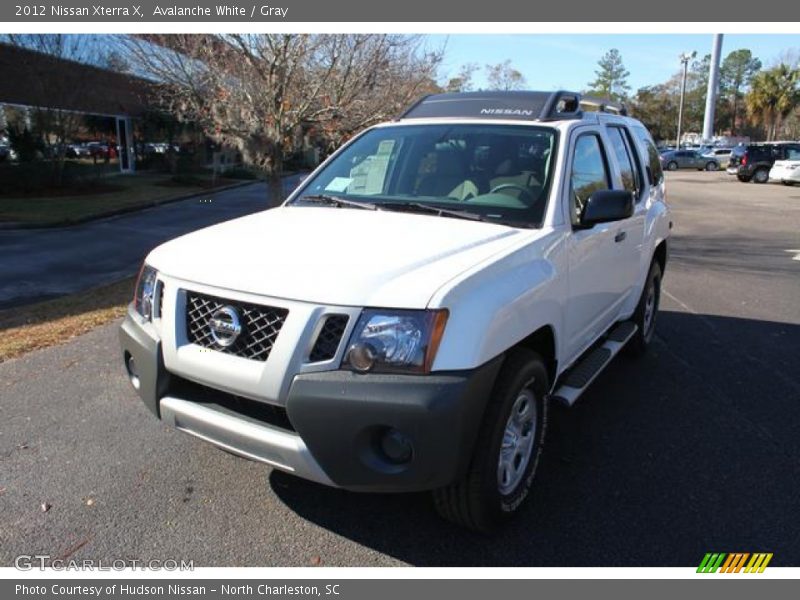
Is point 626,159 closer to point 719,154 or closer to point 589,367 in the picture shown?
point 589,367

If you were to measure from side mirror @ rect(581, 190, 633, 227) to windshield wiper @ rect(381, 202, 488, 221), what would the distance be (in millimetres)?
559

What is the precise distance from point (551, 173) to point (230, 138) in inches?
300

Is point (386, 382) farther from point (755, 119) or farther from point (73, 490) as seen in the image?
point (755, 119)

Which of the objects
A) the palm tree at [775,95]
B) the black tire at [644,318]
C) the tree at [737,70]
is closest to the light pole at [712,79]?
the palm tree at [775,95]

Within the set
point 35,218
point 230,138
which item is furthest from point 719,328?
point 35,218

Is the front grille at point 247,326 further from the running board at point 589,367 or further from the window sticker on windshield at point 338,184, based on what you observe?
the running board at point 589,367

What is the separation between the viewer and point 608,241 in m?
4.11

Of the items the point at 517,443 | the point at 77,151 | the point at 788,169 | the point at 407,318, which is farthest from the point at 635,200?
the point at 788,169

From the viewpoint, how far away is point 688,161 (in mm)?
45656

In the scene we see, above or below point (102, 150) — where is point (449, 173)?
above

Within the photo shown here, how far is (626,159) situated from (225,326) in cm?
359

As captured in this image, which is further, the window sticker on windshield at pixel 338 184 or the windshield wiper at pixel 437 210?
the window sticker on windshield at pixel 338 184

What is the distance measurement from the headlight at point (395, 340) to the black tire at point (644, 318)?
132 inches

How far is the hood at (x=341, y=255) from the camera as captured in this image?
2512 millimetres
